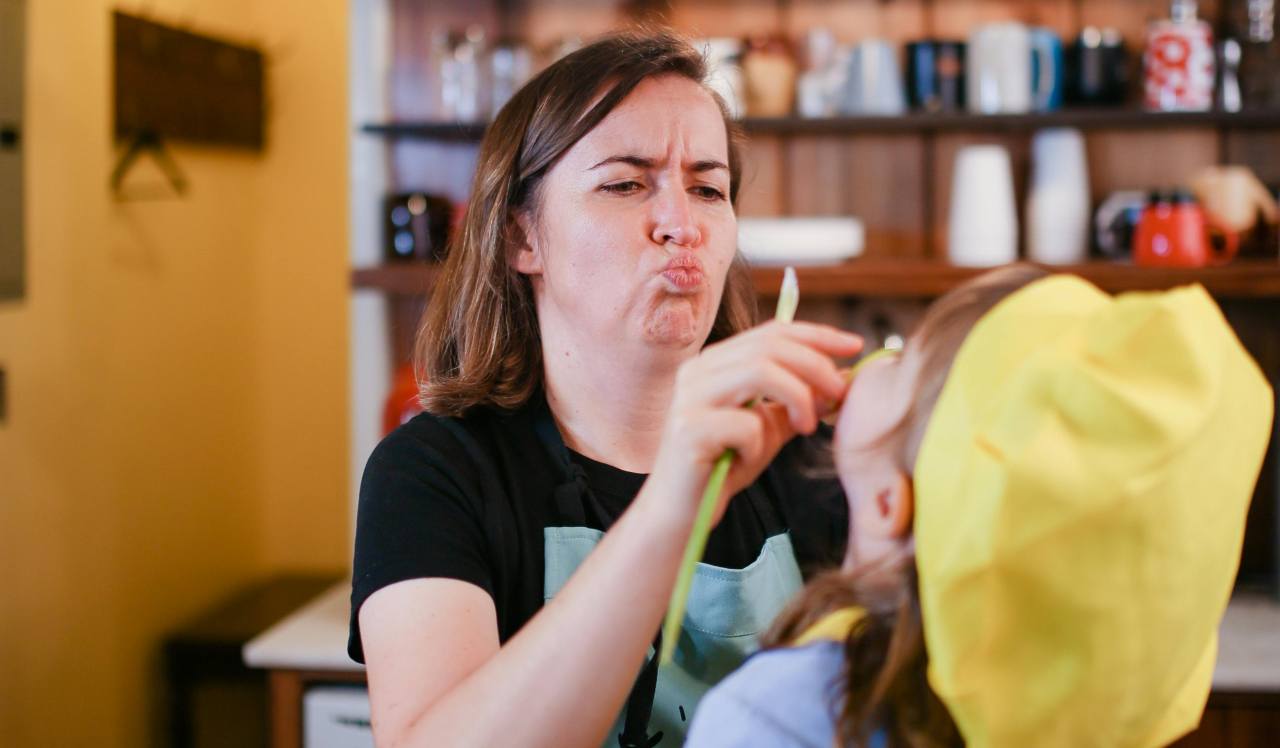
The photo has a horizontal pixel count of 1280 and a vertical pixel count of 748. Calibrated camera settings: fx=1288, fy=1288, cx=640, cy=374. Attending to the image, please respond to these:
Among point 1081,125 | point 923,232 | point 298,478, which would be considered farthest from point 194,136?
point 1081,125

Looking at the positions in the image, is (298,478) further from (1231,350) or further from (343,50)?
(1231,350)

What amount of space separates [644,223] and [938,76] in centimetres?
167

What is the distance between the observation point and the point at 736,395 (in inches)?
35.4

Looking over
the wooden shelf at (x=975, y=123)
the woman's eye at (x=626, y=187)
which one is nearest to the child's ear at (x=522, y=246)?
the woman's eye at (x=626, y=187)

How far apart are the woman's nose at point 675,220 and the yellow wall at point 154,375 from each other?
1.60 m

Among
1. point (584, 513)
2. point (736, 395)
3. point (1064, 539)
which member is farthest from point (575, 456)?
point (1064, 539)

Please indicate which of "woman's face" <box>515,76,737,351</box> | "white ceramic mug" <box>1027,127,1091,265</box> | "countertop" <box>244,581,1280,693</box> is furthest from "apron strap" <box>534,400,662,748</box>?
"white ceramic mug" <box>1027,127,1091,265</box>

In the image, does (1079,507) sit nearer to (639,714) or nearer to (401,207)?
(639,714)

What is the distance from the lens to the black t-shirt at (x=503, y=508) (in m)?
1.16

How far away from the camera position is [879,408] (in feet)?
3.13

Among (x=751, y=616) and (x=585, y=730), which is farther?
(x=751, y=616)

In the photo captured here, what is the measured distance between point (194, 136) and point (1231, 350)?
2.63 meters

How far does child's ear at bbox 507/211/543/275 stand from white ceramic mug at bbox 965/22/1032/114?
5.17 feet

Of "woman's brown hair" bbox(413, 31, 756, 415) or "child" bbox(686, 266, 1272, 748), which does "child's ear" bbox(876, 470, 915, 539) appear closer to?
"child" bbox(686, 266, 1272, 748)
